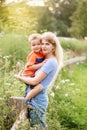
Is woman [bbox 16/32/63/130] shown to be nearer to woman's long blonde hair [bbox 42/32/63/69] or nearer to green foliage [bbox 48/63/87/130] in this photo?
woman's long blonde hair [bbox 42/32/63/69]

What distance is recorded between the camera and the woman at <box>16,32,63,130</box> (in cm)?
480

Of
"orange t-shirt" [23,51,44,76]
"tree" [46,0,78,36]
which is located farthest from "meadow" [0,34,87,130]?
→ "tree" [46,0,78,36]

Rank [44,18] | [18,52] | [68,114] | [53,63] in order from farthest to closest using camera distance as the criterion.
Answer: [44,18], [18,52], [68,114], [53,63]

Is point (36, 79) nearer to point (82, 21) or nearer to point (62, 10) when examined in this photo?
point (82, 21)

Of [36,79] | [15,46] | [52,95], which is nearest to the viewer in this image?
[36,79]

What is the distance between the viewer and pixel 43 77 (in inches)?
189

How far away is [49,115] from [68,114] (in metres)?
1.21

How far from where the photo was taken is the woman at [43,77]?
480 cm

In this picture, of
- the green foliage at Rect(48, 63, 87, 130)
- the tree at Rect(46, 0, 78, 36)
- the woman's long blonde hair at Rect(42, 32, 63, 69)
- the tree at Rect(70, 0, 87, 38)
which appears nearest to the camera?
the woman's long blonde hair at Rect(42, 32, 63, 69)

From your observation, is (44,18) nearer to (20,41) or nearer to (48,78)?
(20,41)

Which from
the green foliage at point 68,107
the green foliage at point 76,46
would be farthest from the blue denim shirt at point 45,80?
the green foliage at point 76,46

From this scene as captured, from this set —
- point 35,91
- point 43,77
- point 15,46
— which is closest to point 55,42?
point 43,77

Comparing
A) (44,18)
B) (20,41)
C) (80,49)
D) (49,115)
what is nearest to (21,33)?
(20,41)

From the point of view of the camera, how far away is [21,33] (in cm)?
1120
